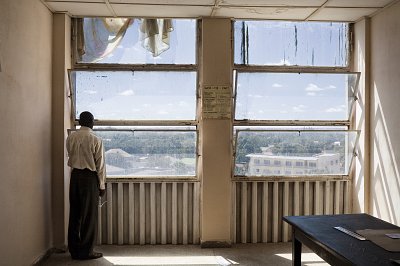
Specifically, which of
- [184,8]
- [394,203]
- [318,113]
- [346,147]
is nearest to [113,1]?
[184,8]

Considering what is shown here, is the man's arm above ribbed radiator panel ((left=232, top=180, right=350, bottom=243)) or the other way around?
above

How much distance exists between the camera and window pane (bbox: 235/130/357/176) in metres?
4.80

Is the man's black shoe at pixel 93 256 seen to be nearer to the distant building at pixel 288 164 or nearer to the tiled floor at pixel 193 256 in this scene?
the tiled floor at pixel 193 256

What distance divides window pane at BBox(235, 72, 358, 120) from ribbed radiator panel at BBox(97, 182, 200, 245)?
121 centimetres

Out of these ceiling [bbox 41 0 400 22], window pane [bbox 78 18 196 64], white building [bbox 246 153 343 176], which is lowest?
white building [bbox 246 153 343 176]

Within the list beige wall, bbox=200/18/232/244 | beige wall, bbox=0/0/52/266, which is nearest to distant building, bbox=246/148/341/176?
beige wall, bbox=200/18/232/244

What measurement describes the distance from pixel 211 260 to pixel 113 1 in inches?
117

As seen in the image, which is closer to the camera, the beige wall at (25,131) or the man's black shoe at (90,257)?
the beige wall at (25,131)

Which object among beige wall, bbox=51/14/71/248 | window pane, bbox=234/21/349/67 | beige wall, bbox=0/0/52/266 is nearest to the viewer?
beige wall, bbox=0/0/52/266

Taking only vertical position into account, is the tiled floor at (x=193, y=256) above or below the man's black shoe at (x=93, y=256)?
below

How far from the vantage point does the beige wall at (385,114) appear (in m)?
4.06

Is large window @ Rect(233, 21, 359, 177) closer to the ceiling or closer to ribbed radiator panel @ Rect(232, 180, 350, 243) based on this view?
ribbed radiator panel @ Rect(232, 180, 350, 243)

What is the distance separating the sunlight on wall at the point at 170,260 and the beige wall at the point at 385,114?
181cm

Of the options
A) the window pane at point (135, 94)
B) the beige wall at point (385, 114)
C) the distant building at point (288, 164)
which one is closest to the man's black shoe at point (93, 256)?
the window pane at point (135, 94)
